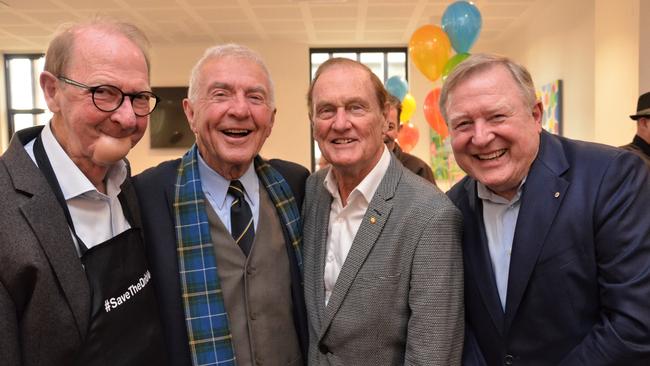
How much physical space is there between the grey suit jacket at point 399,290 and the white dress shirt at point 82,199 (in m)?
0.69

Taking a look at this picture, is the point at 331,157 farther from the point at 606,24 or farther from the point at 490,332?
the point at 606,24

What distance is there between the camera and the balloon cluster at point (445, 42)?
4.56m

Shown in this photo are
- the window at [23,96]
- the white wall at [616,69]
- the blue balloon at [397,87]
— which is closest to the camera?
the white wall at [616,69]

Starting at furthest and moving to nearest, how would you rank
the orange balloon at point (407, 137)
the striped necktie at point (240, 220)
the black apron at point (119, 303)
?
1. the orange balloon at point (407, 137)
2. the striped necktie at point (240, 220)
3. the black apron at point (119, 303)

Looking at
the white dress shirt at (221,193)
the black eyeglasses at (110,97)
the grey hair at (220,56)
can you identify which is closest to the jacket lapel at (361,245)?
the white dress shirt at (221,193)

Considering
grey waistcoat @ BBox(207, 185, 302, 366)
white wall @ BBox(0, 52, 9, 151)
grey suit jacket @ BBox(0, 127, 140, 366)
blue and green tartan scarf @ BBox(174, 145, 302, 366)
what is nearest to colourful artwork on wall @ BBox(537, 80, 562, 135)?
grey waistcoat @ BBox(207, 185, 302, 366)

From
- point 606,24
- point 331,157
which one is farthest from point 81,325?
point 606,24

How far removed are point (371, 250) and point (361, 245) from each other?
34 millimetres

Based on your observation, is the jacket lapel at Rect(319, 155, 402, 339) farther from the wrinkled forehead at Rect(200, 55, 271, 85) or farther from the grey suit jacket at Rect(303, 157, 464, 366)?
the wrinkled forehead at Rect(200, 55, 271, 85)

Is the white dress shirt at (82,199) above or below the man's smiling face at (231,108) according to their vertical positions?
below

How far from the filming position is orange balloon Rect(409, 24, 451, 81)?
192 inches

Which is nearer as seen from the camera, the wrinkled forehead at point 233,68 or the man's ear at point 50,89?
the man's ear at point 50,89

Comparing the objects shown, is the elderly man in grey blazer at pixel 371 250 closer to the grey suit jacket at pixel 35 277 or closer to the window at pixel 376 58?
the grey suit jacket at pixel 35 277

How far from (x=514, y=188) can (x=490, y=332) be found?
442 millimetres
